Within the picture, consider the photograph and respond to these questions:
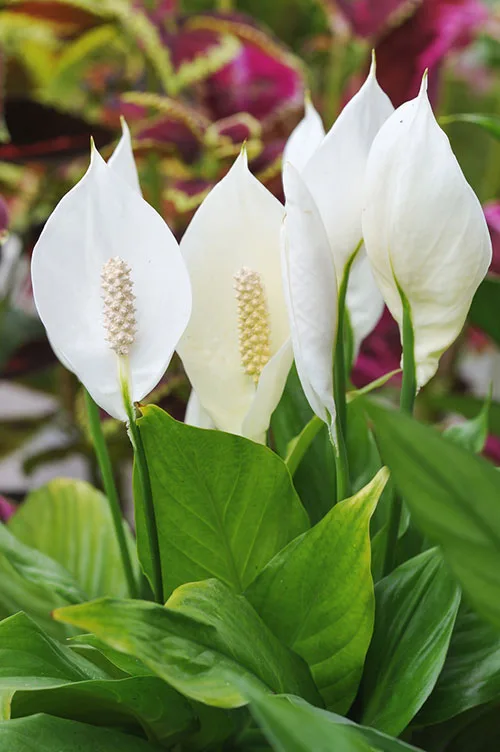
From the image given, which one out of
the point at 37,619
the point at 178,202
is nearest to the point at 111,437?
the point at 178,202

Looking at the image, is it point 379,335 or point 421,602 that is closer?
point 421,602

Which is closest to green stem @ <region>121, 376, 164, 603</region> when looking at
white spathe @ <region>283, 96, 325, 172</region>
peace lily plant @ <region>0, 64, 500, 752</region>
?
peace lily plant @ <region>0, 64, 500, 752</region>

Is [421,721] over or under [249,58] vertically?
under

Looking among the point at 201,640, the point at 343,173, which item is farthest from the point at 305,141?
the point at 201,640

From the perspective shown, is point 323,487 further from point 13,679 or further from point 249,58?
point 249,58

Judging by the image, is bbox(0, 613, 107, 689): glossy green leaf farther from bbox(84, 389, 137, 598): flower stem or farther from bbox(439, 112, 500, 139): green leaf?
bbox(439, 112, 500, 139): green leaf

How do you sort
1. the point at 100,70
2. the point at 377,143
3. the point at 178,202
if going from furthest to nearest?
the point at 100,70 → the point at 178,202 → the point at 377,143
